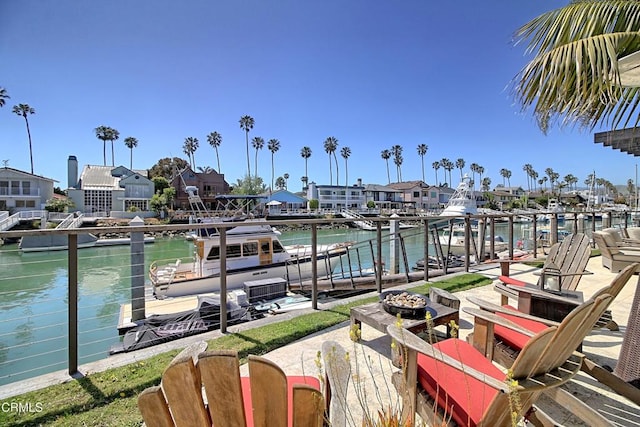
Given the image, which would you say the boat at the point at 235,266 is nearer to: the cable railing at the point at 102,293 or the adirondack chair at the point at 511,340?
the cable railing at the point at 102,293

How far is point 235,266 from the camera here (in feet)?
33.2

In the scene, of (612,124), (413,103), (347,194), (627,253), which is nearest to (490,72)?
(413,103)

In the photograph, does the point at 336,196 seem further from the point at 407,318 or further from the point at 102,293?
the point at 407,318

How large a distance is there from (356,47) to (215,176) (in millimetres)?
40898

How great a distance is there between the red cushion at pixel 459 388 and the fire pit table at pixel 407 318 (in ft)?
2.17

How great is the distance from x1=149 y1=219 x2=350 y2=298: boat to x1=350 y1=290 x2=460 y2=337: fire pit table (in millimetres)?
6455

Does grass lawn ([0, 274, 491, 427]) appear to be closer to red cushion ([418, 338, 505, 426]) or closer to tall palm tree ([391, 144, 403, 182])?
red cushion ([418, 338, 505, 426])

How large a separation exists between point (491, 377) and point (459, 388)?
380 mm

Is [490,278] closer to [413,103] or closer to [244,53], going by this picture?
[244,53]

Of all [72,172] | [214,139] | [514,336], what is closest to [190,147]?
[214,139]

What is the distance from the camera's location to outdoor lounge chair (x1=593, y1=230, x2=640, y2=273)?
207 inches

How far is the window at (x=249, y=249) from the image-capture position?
10361 mm

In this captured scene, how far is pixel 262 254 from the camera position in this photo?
10.6m

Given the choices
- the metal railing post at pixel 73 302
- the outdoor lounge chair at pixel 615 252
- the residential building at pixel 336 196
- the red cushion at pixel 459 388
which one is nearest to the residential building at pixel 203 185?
the residential building at pixel 336 196
